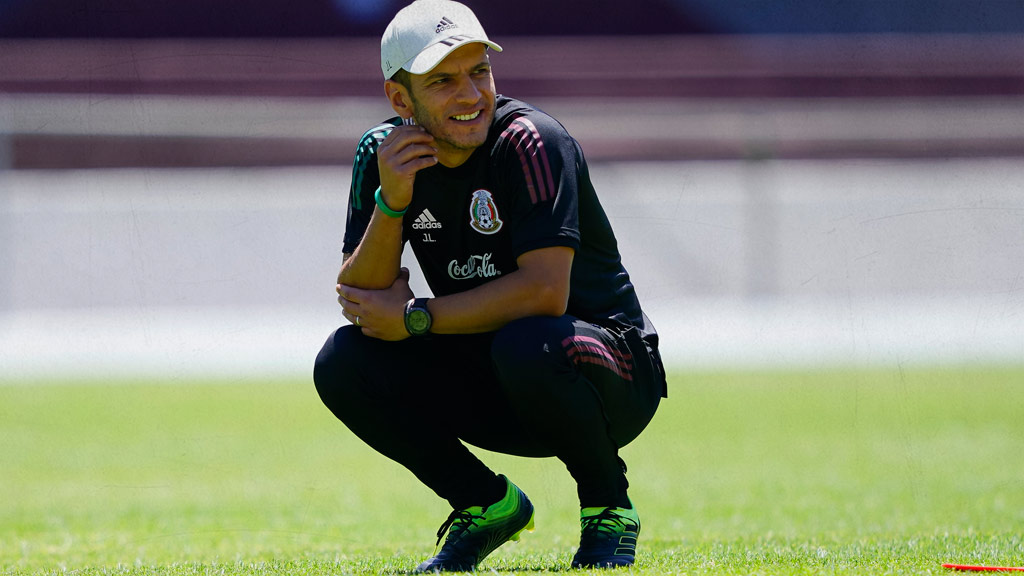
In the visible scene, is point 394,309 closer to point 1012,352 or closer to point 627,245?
point 1012,352

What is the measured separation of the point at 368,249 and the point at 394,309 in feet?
0.45

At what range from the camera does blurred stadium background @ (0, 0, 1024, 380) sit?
947 centimetres

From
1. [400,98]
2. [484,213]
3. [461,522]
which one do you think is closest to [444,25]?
[400,98]

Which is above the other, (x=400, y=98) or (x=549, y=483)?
(x=400, y=98)

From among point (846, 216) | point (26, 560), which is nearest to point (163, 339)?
point (846, 216)

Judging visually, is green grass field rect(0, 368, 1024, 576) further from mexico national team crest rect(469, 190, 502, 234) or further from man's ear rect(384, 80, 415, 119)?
man's ear rect(384, 80, 415, 119)

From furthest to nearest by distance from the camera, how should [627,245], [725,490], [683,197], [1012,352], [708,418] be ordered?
1. [683,197]
2. [627,245]
3. [1012,352]
4. [708,418]
5. [725,490]

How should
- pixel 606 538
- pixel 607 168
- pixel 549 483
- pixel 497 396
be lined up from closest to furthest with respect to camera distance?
pixel 606 538
pixel 497 396
pixel 549 483
pixel 607 168

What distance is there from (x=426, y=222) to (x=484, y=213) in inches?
5.9

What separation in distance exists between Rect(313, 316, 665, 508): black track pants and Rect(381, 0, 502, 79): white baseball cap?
519mm

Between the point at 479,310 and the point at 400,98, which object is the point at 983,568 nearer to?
the point at 479,310

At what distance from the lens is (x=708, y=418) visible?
21.0 feet

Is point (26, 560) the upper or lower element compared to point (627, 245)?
upper

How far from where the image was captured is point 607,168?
12930mm
